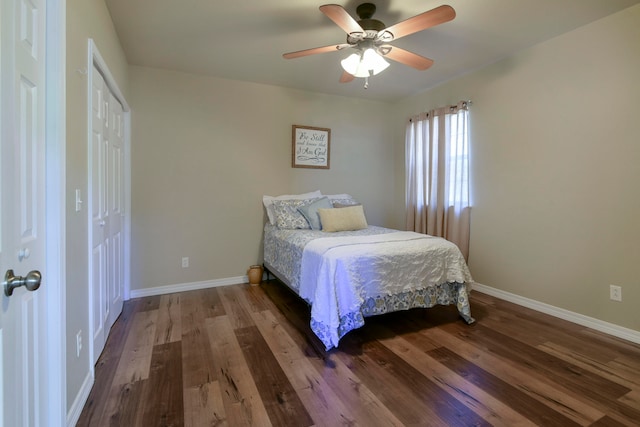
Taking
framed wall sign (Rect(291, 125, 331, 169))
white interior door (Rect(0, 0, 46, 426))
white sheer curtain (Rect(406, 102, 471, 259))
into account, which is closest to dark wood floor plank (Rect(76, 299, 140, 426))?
white interior door (Rect(0, 0, 46, 426))

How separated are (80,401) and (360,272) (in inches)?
70.7

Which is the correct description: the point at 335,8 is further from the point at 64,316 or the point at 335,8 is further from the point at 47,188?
the point at 64,316

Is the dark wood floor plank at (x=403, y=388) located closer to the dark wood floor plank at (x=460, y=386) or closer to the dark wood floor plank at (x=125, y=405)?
the dark wood floor plank at (x=460, y=386)

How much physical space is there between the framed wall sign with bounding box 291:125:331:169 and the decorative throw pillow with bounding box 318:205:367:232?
0.97 meters

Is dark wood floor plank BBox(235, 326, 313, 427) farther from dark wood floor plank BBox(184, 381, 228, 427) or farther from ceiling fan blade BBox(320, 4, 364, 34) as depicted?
ceiling fan blade BBox(320, 4, 364, 34)

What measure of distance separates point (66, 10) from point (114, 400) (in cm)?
198

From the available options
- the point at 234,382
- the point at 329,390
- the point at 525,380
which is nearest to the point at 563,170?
the point at 525,380

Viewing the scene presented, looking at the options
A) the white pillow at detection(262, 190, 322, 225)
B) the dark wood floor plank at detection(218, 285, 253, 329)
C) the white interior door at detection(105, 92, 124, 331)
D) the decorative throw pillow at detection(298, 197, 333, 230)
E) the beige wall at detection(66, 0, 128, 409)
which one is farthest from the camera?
the white pillow at detection(262, 190, 322, 225)

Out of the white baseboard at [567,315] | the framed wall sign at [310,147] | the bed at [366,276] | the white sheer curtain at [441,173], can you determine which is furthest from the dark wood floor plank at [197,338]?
the white baseboard at [567,315]

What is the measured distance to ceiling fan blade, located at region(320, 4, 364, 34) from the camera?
5.95 feet

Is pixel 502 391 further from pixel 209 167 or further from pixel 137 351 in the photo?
pixel 209 167

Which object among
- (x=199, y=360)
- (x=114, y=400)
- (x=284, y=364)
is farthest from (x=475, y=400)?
(x=114, y=400)

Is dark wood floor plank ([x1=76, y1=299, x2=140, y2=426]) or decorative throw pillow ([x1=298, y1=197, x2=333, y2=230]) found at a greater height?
decorative throw pillow ([x1=298, y1=197, x2=333, y2=230])

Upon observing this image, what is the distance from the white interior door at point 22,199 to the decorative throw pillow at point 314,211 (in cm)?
258
